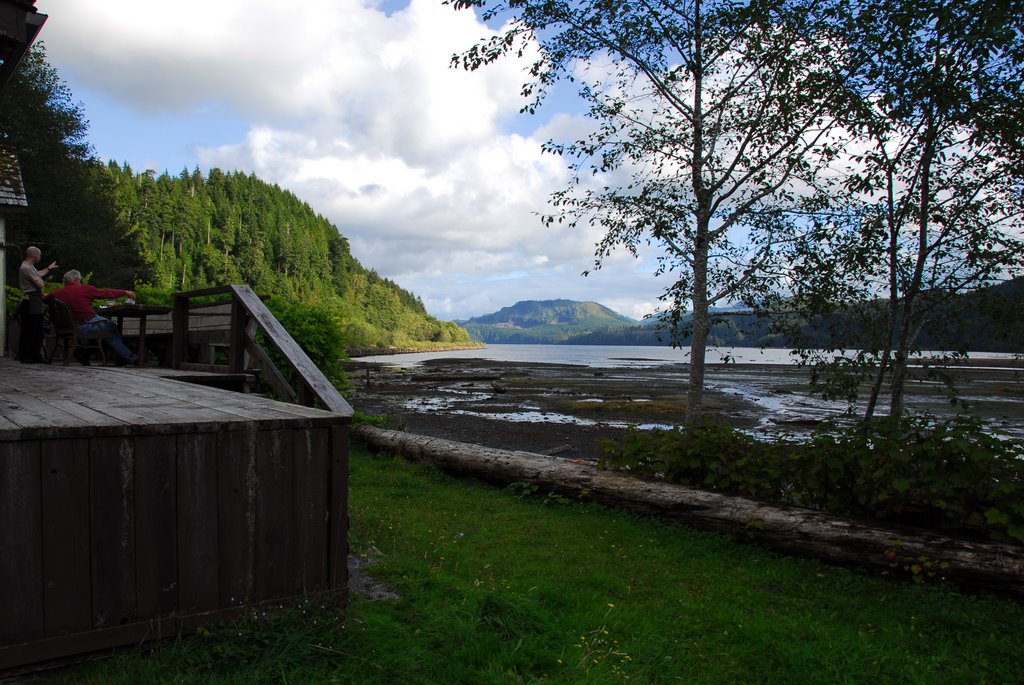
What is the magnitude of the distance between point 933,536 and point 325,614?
5288 millimetres

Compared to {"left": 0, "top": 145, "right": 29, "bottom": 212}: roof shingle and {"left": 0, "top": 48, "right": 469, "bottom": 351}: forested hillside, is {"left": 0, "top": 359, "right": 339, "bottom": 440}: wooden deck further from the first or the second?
{"left": 0, "top": 145, "right": 29, "bottom": 212}: roof shingle

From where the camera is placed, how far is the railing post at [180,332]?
8.63 meters

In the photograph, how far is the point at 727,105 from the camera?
397 inches

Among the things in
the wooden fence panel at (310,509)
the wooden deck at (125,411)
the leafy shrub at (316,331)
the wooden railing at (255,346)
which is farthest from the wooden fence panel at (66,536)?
the leafy shrub at (316,331)

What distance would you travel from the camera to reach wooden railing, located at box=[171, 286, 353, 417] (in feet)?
16.3

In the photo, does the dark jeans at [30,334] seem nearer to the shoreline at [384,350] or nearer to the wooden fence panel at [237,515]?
the wooden fence panel at [237,515]

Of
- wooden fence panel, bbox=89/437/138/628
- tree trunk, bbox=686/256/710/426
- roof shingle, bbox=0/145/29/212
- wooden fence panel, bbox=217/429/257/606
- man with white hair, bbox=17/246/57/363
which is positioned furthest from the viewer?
roof shingle, bbox=0/145/29/212

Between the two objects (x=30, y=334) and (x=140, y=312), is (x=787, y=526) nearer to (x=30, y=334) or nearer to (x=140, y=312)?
(x=140, y=312)

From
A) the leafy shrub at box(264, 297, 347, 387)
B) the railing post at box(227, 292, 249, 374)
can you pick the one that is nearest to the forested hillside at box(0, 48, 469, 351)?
the leafy shrub at box(264, 297, 347, 387)

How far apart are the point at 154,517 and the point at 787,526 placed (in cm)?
566

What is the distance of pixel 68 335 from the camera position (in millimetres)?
9797

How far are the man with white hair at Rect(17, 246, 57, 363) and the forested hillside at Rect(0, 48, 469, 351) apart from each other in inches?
144

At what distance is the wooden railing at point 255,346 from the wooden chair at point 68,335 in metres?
1.53

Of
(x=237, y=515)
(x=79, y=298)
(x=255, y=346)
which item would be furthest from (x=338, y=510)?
(x=79, y=298)
